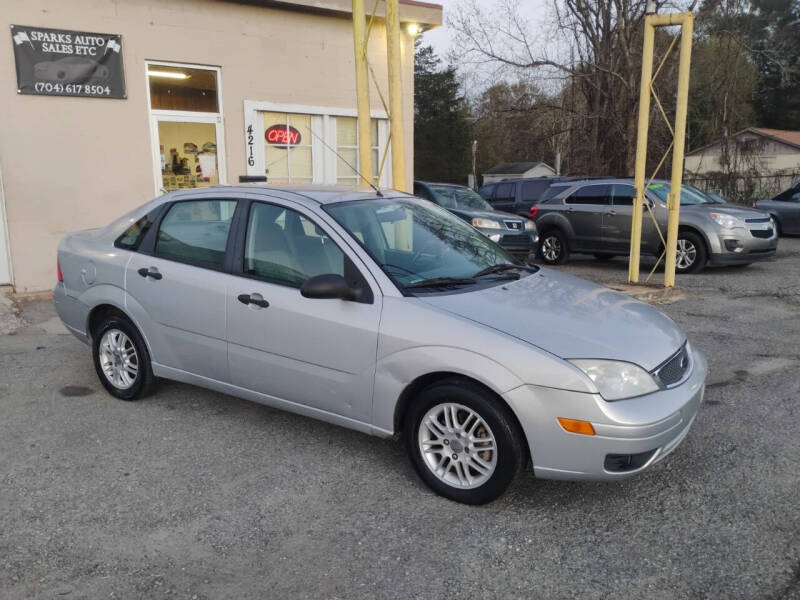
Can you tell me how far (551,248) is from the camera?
13.2 m

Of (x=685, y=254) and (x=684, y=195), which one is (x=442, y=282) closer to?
(x=685, y=254)

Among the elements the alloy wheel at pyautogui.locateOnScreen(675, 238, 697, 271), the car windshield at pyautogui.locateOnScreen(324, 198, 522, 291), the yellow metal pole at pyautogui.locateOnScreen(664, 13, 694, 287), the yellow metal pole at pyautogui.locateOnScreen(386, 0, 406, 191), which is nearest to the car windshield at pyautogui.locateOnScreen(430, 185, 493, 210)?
the alloy wheel at pyautogui.locateOnScreen(675, 238, 697, 271)

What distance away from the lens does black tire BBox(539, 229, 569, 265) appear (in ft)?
42.4

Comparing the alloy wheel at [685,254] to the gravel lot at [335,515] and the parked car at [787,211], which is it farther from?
the parked car at [787,211]

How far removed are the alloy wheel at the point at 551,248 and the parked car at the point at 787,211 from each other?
7.29 meters

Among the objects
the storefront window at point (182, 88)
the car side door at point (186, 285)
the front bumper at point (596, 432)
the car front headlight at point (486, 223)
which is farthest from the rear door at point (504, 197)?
the front bumper at point (596, 432)

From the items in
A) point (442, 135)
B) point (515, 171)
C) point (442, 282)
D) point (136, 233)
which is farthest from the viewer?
point (442, 135)

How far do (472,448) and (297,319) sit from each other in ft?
4.11

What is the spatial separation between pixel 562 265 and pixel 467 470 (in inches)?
396

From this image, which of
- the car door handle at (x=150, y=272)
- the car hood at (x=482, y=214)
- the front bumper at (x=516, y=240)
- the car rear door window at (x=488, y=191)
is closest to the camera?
the car door handle at (x=150, y=272)

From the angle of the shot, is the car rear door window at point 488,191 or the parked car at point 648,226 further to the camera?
the car rear door window at point 488,191

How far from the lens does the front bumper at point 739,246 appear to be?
35.7ft

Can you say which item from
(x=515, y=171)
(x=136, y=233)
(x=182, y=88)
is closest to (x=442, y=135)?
(x=515, y=171)

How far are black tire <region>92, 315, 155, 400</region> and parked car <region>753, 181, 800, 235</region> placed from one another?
16.6 m
